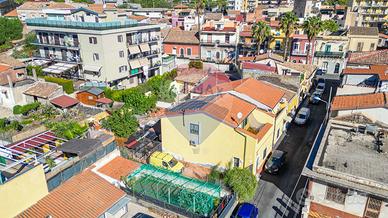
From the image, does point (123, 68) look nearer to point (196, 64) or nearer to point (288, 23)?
point (196, 64)

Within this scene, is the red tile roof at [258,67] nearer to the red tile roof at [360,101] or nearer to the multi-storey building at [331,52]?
the red tile roof at [360,101]

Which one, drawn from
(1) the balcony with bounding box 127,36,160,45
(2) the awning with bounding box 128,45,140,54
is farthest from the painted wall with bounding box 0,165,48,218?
(1) the balcony with bounding box 127,36,160,45

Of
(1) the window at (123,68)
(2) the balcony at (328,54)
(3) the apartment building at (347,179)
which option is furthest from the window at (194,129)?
(2) the balcony at (328,54)

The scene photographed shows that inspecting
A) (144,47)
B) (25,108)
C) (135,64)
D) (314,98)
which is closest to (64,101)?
(25,108)

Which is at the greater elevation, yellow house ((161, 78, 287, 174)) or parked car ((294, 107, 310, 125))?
yellow house ((161, 78, 287, 174))

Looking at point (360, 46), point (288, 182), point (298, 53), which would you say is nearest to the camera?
point (288, 182)

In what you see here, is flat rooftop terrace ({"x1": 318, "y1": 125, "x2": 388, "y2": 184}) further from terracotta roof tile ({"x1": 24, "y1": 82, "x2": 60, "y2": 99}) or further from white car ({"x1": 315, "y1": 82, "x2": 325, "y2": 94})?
terracotta roof tile ({"x1": 24, "y1": 82, "x2": 60, "y2": 99})

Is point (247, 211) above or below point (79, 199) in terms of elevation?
below
